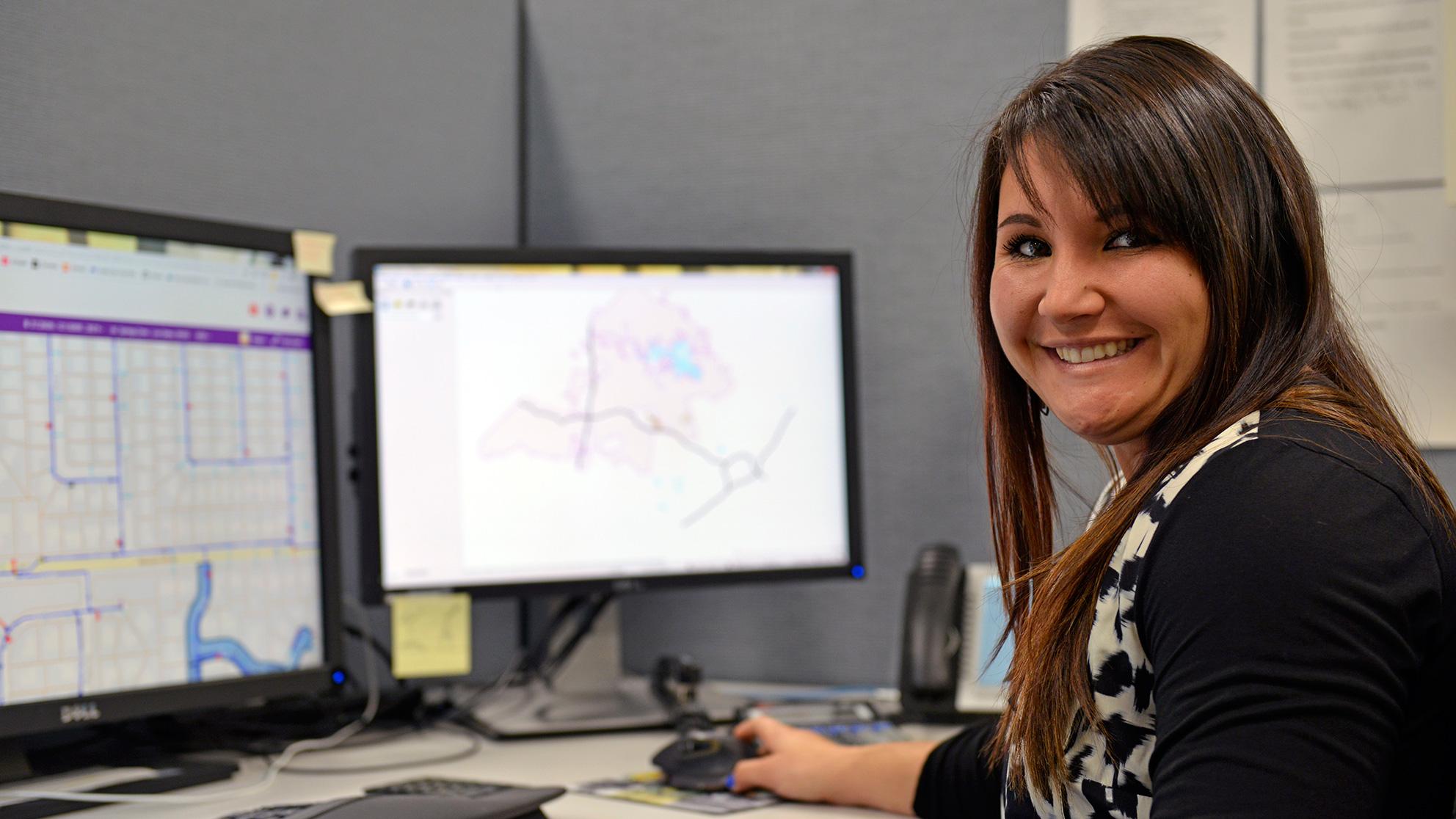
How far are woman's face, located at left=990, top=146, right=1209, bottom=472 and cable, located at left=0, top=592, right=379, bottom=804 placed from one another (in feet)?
2.25

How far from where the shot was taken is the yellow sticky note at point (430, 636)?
1.24m

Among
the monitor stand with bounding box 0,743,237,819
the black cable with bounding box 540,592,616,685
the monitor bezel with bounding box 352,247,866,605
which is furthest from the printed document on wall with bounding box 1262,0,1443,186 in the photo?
the monitor stand with bounding box 0,743,237,819

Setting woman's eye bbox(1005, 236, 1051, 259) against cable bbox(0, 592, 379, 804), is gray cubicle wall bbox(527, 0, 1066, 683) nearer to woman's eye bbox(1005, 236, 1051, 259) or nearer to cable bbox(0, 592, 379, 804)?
cable bbox(0, 592, 379, 804)

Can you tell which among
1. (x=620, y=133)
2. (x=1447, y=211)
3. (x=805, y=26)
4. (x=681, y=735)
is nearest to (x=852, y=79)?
(x=805, y=26)

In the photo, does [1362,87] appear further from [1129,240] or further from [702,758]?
[702,758]

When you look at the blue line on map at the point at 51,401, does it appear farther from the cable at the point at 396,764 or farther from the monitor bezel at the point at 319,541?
the cable at the point at 396,764

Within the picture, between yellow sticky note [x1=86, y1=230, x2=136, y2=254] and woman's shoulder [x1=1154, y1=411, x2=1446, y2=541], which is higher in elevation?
yellow sticky note [x1=86, y1=230, x2=136, y2=254]

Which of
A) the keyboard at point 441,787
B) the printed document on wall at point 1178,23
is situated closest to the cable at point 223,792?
the keyboard at point 441,787

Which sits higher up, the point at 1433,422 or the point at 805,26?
the point at 805,26

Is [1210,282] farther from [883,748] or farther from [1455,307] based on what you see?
[1455,307]

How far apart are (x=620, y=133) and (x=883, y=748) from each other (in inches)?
33.8

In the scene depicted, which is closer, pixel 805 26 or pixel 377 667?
pixel 377 667

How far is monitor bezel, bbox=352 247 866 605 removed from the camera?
1.20 m

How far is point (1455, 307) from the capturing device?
1.20 metres
